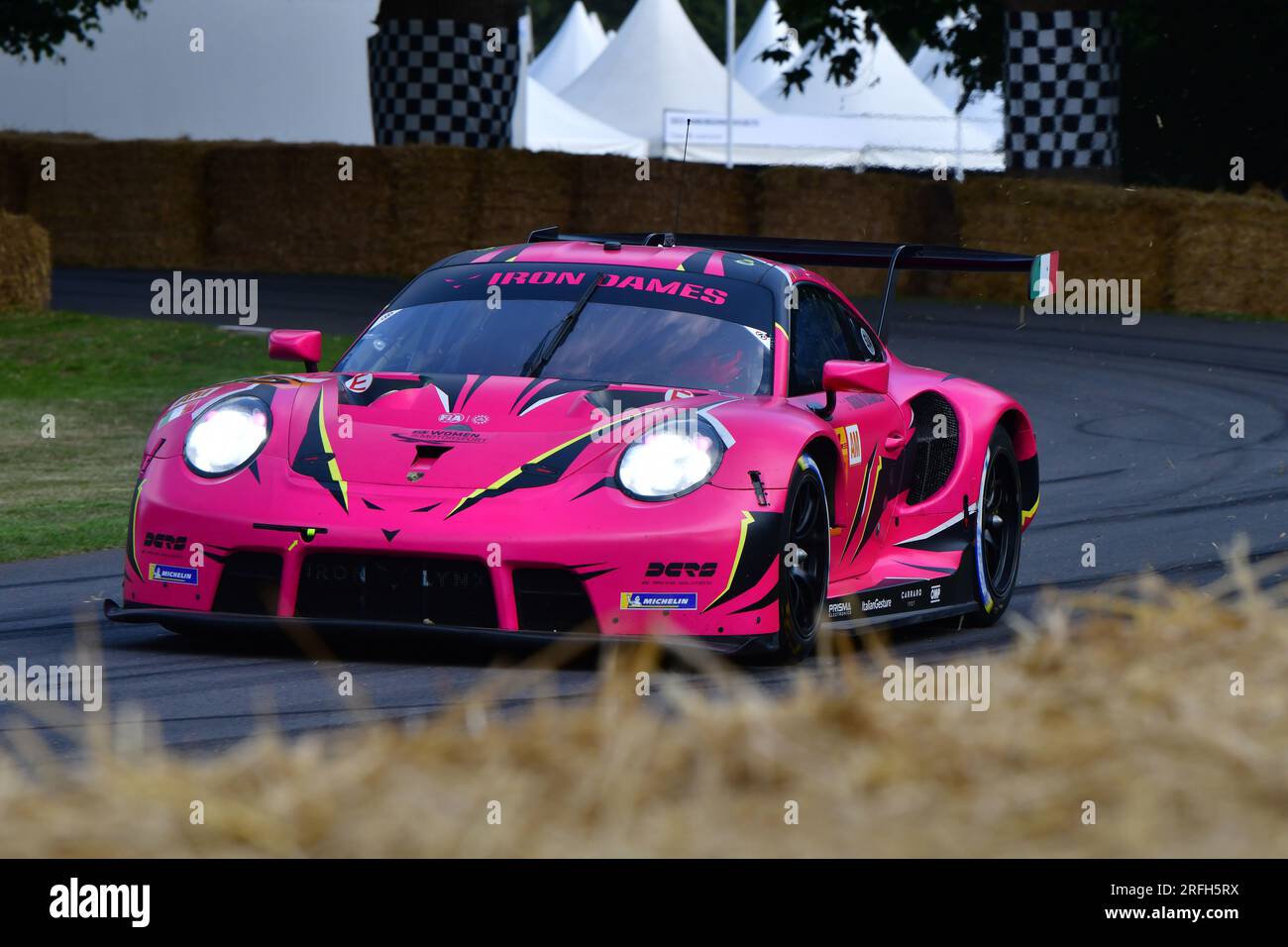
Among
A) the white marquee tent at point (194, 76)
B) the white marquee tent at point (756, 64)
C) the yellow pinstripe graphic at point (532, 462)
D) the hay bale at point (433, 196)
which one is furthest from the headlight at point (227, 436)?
the white marquee tent at point (756, 64)

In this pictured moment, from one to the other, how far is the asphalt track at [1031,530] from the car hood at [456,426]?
51 cm

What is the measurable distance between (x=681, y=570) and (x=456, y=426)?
784mm

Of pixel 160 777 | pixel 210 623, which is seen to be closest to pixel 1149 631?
pixel 160 777

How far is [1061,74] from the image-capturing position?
24.0 metres

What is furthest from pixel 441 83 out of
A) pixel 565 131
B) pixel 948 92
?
pixel 948 92

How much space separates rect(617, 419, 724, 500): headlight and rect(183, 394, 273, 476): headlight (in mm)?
1061

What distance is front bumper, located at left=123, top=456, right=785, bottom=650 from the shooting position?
5684mm

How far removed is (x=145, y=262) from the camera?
27.6 meters

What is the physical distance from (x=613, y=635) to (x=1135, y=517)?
4.76 meters

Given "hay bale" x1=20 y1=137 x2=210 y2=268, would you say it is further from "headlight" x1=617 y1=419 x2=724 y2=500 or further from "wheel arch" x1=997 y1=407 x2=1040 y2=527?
"headlight" x1=617 y1=419 x2=724 y2=500

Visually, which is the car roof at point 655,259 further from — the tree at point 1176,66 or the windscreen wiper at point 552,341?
the tree at point 1176,66

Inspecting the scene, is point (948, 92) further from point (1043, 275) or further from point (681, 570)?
point (681, 570)

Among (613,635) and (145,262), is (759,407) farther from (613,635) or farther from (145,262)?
(145,262)

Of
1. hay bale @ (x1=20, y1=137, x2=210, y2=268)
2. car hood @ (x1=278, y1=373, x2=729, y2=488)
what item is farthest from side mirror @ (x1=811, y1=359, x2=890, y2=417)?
hay bale @ (x1=20, y1=137, x2=210, y2=268)
